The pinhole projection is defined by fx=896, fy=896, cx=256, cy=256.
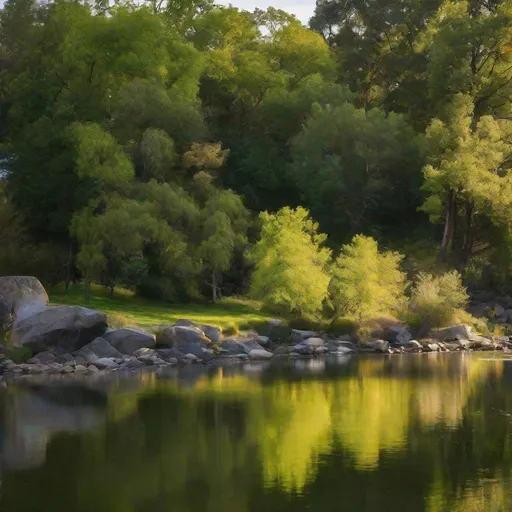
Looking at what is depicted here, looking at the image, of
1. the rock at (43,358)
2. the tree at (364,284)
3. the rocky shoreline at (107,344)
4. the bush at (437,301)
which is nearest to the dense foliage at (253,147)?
the tree at (364,284)

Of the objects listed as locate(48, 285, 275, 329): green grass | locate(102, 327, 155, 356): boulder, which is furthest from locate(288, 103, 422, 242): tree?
locate(102, 327, 155, 356): boulder

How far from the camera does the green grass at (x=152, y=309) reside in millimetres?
43062

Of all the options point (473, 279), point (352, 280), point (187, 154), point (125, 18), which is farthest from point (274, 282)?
point (125, 18)

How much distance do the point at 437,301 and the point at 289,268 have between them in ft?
26.8

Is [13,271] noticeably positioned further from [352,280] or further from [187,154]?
[352,280]

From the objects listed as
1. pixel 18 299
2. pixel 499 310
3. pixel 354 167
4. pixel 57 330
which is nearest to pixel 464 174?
pixel 499 310

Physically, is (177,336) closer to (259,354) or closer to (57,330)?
(259,354)

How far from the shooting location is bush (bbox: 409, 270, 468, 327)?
47562 mm

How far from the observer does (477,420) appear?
23.1 metres

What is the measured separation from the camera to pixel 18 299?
37844 mm

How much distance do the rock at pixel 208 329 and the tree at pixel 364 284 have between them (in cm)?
787

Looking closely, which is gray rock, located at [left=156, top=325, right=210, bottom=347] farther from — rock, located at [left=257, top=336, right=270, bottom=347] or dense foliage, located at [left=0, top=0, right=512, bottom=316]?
dense foliage, located at [left=0, top=0, right=512, bottom=316]

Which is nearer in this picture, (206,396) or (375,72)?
(206,396)

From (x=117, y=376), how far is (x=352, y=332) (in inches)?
657
